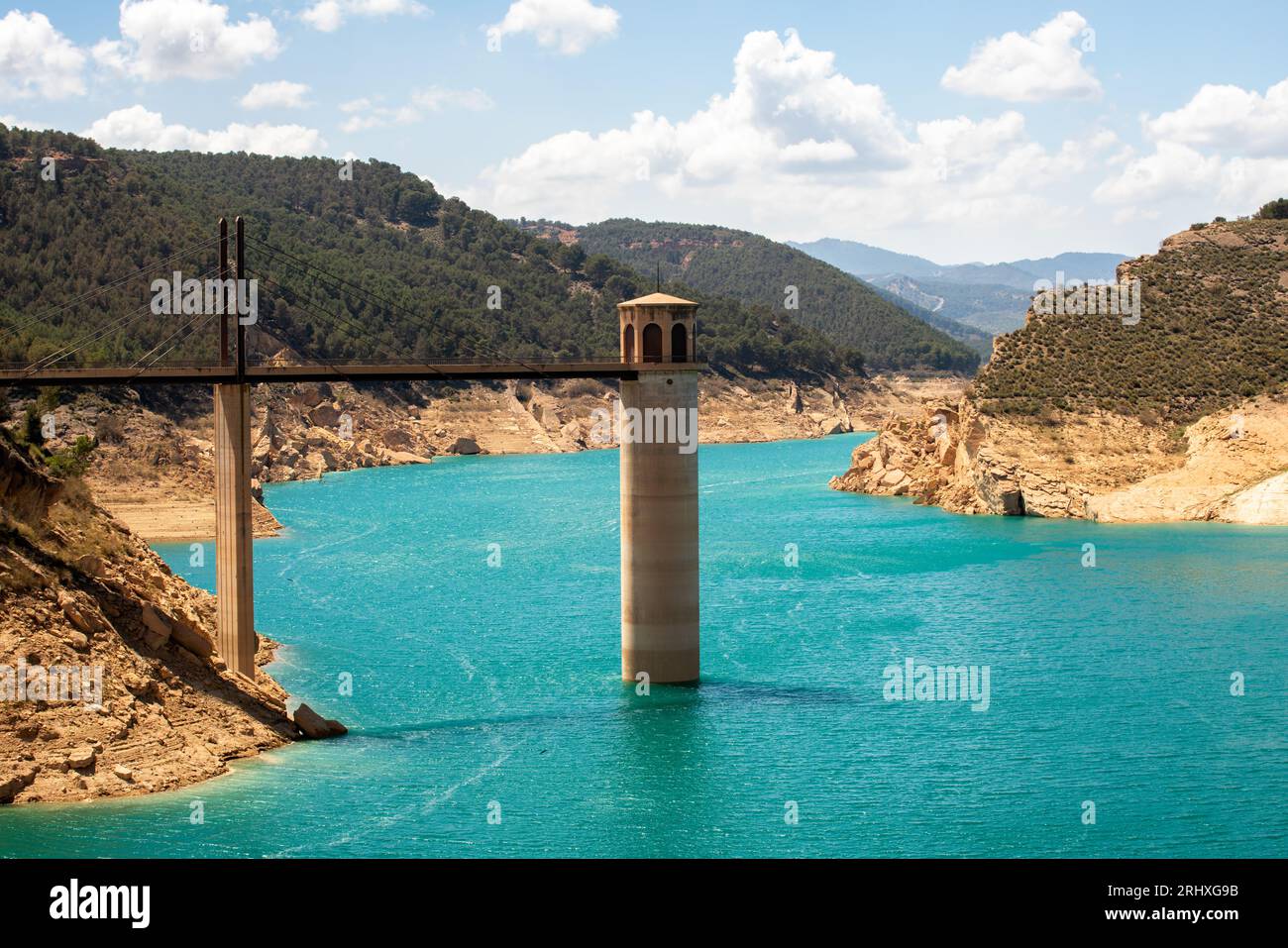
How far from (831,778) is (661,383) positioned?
35.4 feet

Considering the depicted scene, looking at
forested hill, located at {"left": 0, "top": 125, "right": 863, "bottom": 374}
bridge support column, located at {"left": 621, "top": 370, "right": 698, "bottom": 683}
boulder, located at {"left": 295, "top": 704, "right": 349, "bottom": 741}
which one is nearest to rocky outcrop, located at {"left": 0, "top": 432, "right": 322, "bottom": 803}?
boulder, located at {"left": 295, "top": 704, "right": 349, "bottom": 741}

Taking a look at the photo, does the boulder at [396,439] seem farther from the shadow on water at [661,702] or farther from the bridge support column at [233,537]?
the bridge support column at [233,537]

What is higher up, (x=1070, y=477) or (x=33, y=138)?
(x=33, y=138)

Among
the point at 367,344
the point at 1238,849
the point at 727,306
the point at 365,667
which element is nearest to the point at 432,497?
the point at 367,344

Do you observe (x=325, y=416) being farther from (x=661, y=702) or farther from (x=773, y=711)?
(x=773, y=711)

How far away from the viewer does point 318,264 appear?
136 m

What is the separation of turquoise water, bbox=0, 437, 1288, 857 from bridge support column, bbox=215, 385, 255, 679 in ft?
9.66

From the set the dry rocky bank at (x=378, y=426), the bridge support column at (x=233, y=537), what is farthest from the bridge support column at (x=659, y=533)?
the dry rocky bank at (x=378, y=426)

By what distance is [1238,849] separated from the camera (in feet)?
84.4

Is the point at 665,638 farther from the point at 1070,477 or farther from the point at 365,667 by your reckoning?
the point at 1070,477

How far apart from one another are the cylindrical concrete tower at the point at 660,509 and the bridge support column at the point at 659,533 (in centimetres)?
2

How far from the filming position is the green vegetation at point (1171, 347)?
78062 mm

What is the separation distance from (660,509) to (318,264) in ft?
346

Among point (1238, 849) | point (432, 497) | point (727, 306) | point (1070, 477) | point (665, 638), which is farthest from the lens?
point (727, 306)
